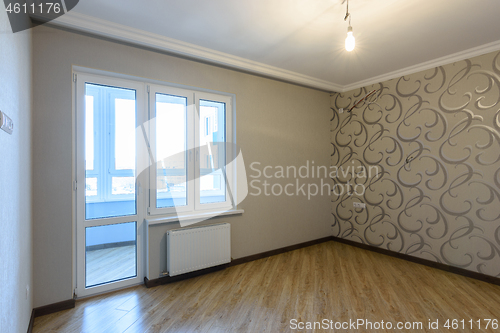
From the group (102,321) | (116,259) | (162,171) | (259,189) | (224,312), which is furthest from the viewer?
(259,189)

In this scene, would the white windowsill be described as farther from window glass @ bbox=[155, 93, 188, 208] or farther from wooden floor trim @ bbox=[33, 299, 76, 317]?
wooden floor trim @ bbox=[33, 299, 76, 317]

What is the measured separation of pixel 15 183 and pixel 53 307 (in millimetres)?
1407

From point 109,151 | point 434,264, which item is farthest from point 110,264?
point 434,264

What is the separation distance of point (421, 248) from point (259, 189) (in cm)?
248

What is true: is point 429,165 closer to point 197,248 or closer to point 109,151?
point 197,248

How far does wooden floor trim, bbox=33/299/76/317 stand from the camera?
2.36 meters

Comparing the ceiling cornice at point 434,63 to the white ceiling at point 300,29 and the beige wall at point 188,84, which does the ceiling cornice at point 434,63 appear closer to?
the white ceiling at point 300,29

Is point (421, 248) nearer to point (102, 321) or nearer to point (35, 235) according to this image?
point (102, 321)

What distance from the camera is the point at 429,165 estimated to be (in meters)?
3.64

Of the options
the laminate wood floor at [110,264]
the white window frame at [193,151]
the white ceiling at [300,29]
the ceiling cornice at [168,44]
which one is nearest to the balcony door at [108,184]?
the laminate wood floor at [110,264]

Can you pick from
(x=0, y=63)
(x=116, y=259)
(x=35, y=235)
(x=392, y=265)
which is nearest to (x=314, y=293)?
(x=392, y=265)

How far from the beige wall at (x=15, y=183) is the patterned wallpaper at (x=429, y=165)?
4.43 m

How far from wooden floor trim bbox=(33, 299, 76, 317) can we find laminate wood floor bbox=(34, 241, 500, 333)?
5 centimetres

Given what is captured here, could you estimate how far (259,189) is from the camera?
3.99 m
